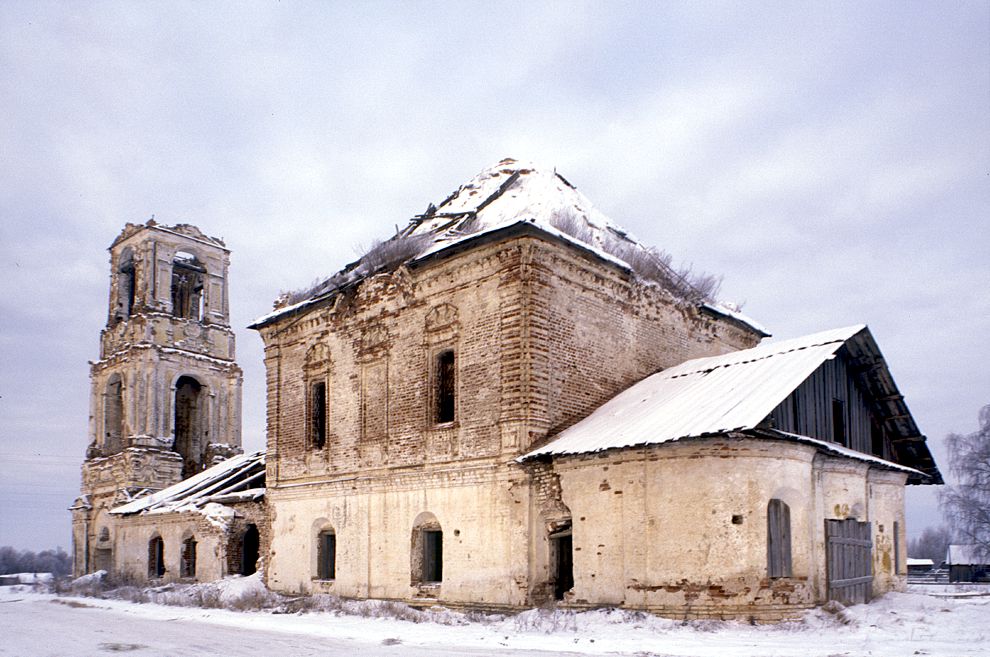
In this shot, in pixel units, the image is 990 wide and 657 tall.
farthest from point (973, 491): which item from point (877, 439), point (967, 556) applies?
point (877, 439)

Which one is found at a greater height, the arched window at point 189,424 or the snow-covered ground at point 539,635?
the arched window at point 189,424

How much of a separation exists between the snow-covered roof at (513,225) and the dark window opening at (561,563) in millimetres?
4798

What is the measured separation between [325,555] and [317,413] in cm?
290

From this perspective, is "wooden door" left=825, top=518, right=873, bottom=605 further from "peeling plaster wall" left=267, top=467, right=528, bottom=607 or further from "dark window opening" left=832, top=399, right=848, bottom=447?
"peeling plaster wall" left=267, top=467, right=528, bottom=607

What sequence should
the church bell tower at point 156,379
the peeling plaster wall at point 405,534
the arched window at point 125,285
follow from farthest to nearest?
the arched window at point 125,285 → the church bell tower at point 156,379 → the peeling plaster wall at point 405,534

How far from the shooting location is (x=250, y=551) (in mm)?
22906

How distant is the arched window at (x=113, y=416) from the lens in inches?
1302

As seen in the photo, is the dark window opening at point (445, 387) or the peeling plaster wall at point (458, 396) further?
the dark window opening at point (445, 387)

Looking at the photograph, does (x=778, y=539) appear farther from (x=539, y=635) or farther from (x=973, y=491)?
(x=973, y=491)

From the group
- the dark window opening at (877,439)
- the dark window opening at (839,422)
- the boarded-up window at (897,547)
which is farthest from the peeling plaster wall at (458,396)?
the boarded-up window at (897,547)

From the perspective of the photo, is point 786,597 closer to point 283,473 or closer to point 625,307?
point 625,307

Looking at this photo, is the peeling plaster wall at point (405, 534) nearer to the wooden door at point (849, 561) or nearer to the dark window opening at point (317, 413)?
the dark window opening at point (317, 413)

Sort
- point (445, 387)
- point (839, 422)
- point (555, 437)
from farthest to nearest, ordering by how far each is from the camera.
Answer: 1. point (445, 387)
2. point (839, 422)
3. point (555, 437)

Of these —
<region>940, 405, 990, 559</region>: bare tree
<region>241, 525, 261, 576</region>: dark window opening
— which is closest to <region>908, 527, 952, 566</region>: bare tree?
<region>940, 405, 990, 559</region>: bare tree
